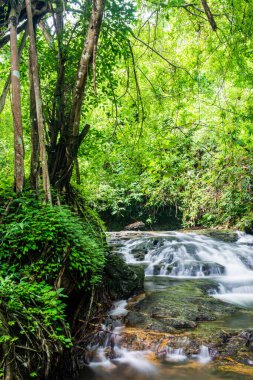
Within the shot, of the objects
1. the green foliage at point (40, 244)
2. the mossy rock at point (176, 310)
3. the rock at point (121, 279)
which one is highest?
the green foliage at point (40, 244)

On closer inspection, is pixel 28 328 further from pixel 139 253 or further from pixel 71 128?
pixel 139 253

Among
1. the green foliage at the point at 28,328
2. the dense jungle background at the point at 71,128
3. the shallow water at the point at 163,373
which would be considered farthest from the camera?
the shallow water at the point at 163,373

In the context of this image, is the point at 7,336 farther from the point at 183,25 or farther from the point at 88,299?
the point at 183,25

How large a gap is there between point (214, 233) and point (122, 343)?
9.76 meters

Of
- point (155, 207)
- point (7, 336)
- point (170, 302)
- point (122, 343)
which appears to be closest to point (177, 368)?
point (122, 343)

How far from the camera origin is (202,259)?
1046cm

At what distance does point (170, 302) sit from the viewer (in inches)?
237

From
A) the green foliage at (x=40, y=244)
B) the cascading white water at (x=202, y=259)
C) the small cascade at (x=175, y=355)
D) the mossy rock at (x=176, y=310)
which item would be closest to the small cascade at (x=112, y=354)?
the small cascade at (x=175, y=355)

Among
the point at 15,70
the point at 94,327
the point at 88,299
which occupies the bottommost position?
the point at 94,327

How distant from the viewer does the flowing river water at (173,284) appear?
4.01m

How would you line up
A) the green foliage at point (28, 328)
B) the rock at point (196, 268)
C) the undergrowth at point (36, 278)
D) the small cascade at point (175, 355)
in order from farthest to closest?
1. the rock at point (196, 268)
2. the small cascade at point (175, 355)
3. the undergrowth at point (36, 278)
4. the green foliage at point (28, 328)

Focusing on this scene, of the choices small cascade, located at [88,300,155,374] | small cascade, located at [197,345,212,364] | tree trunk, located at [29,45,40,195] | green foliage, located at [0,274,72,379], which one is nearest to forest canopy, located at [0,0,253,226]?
tree trunk, located at [29,45,40,195]

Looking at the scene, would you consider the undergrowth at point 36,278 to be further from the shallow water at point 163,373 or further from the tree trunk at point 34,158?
the shallow water at point 163,373

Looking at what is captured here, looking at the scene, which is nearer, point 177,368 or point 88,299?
point 177,368
